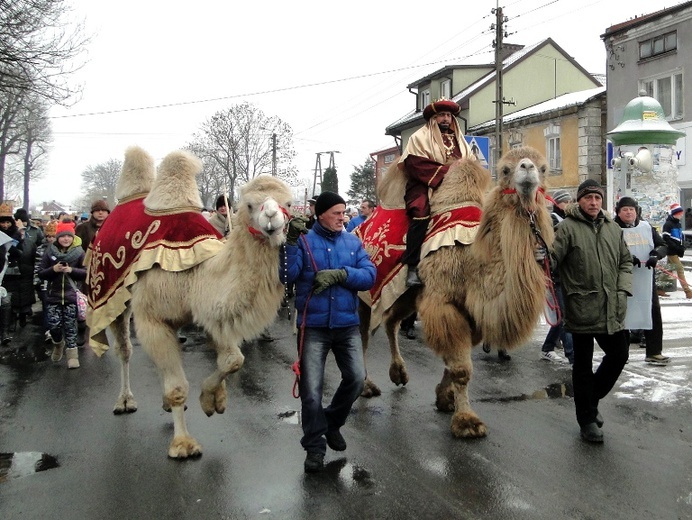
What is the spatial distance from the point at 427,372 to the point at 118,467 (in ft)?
13.1

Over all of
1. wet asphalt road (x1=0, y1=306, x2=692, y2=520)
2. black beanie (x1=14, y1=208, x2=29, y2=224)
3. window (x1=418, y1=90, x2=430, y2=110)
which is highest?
window (x1=418, y1=90, x2=430, y2=110)

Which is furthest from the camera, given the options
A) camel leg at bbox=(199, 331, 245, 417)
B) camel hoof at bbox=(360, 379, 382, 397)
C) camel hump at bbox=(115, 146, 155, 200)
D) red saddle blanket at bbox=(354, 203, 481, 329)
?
camel hoof at bbox=(360, 379, 382, 397)

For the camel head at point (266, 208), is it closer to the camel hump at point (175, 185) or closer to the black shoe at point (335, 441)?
the camel hump at point (175, 185)

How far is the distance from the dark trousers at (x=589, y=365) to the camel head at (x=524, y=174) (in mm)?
1199

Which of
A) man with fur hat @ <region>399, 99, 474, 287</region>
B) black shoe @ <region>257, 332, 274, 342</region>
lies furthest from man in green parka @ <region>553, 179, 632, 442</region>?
black shoe @ <region>257, 332, 274, 342</region>

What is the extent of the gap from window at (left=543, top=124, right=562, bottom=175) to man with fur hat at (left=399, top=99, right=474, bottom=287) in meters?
23.2

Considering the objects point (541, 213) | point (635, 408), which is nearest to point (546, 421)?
point (635, 408)

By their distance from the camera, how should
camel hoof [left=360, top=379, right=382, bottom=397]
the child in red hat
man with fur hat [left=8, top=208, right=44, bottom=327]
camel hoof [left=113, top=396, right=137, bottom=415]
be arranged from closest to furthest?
camel hoof [left=113, top=396, right=137, bottom=415]
camel hoof [left=360, top=379, right=382, bottom=397]
the child in red hat
man with fur hat [left=8, top=208, right=44, bottom=327]

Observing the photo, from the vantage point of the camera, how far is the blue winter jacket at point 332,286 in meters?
4.79

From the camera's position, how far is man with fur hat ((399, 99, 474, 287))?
6152 mm

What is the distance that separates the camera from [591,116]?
26688 mm

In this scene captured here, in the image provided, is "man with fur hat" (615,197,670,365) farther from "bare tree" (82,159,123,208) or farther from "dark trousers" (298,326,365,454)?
"bare tree" (82,159,123,208)

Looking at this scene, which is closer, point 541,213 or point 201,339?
point 541,213

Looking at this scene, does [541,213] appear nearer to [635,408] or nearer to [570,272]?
[570,272]
